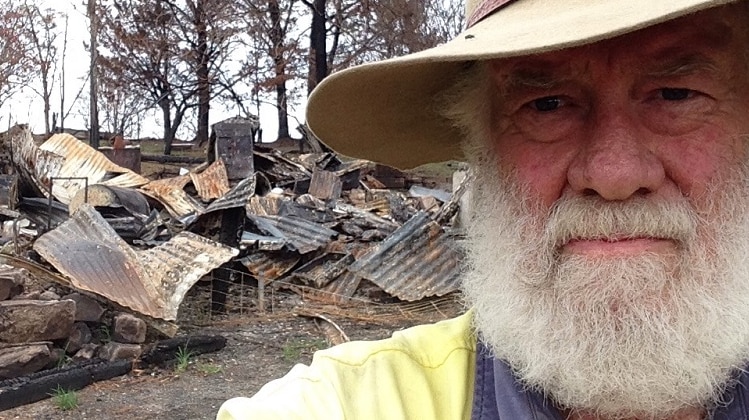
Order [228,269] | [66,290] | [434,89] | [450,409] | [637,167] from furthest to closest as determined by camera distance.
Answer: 1. [228,269]
2. [66,290]
3. [434,89]
4. [450,409]
5. [637,167]

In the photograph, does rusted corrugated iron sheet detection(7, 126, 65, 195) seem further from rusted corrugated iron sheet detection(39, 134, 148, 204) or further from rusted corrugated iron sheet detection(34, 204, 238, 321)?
rusted corrugated iron sheet detection(34, 204, 238, 321)

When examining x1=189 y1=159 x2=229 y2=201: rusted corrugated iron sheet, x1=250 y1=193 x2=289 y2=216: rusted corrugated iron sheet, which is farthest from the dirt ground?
x1=189 y1=159 x2=229 y2=201: rusted corrugated iron sheet

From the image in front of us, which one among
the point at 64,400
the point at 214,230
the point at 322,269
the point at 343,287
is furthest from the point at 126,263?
the point at 322,269

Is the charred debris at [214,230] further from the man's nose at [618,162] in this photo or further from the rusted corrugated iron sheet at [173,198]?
the man's nose at [618,162]

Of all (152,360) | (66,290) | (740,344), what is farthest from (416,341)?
(66,290)

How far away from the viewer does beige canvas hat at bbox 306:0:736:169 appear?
1.33 metres

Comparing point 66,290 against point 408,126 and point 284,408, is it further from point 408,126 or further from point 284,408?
point 284,408

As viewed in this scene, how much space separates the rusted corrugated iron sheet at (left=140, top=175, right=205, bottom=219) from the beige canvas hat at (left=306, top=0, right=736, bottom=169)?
29.2ft

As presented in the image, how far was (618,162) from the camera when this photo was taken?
146cm

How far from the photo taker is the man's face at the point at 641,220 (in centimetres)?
151

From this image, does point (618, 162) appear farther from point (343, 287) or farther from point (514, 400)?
point (343, 287)

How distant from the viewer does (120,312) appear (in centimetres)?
634

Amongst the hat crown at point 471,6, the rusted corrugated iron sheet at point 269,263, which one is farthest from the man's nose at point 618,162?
the rusted corrugated iron sheet at point 269,263

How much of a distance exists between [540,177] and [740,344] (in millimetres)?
519
